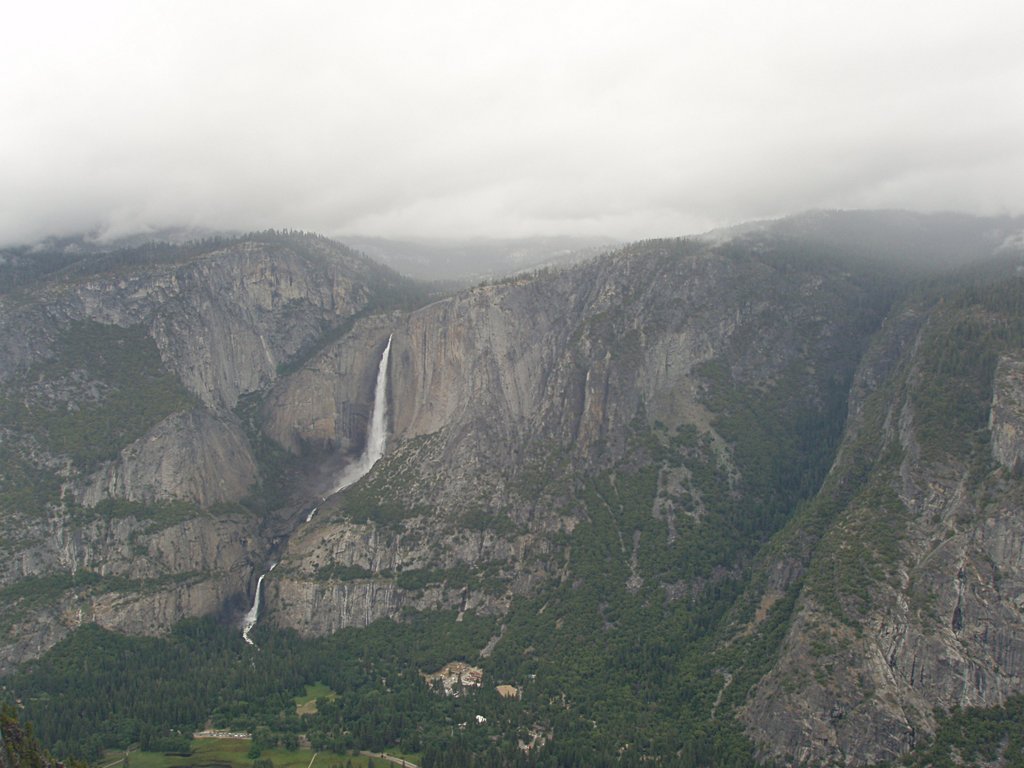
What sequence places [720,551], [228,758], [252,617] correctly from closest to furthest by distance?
1. [228,758]
2. [720,551]
3. [252,617]

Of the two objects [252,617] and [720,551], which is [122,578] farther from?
[720,551]

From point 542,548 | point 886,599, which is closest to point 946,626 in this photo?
point 886,599

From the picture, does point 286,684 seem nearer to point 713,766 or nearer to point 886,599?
point 713,766

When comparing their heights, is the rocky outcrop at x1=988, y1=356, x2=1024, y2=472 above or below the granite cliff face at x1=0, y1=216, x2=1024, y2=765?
above

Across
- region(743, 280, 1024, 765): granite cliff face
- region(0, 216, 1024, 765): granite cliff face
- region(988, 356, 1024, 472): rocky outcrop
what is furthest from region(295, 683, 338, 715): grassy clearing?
region(988, 356, 1024, 472): rocky outcrop

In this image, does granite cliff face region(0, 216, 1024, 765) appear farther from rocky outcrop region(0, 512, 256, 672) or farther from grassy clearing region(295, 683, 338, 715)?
grassy clearing region(295, 683, 338, 715)

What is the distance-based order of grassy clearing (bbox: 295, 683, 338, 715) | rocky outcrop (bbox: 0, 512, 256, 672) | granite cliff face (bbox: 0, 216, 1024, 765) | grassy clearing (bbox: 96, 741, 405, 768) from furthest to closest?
rocky outcrop (bbox: 0, 512, 256, 672), grassy clearing (bbox: 295, 683, 338, 715), grassy clearing (bbox: 96, 741, 405, 768), granite cliff face (bbox: 0, 216, 1024, 765)

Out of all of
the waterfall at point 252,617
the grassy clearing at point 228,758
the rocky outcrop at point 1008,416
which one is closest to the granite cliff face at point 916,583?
the rocky outcrop at point 1008,416

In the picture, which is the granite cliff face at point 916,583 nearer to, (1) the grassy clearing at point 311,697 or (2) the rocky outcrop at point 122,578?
(1) the grassy clearing at point 311,697

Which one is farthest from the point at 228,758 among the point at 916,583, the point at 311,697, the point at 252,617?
the point at 916,583
